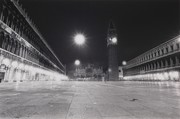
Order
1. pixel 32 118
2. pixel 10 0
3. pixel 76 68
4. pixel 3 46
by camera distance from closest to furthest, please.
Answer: pixel 32 118 < pixel 3 46 < pixel 10 0 < pixel 76 68

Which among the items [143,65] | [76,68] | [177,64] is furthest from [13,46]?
[76,68]

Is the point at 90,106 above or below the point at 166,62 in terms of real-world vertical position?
below

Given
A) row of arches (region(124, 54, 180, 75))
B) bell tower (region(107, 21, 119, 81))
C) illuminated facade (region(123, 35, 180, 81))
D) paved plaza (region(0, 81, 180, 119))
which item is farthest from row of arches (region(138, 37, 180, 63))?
paved plaza (region(0, 81, 180, 119))

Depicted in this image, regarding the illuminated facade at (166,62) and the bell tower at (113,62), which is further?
the bell tower at (113,62)

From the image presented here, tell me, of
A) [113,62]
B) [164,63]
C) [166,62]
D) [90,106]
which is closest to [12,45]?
[90,106]

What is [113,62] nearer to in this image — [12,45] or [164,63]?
[164,63]

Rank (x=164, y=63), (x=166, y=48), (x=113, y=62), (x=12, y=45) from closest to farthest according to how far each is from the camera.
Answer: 1. (x=12, y=45)
2. (x=166, y=48)
3. (x=164, y=63)
4. (x=113, y=62)

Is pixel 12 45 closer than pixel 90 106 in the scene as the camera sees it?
No

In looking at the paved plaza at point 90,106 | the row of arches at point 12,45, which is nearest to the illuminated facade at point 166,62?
the paved plaza at point 90,106

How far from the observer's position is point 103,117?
2.57m

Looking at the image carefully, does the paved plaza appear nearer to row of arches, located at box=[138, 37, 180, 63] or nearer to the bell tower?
row of arches, located at box=[138, 37, 180, 63]

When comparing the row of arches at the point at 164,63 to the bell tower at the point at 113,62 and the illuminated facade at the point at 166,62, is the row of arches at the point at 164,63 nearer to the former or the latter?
the illuminated facade at the point at 166,62

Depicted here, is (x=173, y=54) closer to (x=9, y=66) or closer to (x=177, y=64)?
(x=177, y=64)

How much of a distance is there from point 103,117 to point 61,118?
804 mm
